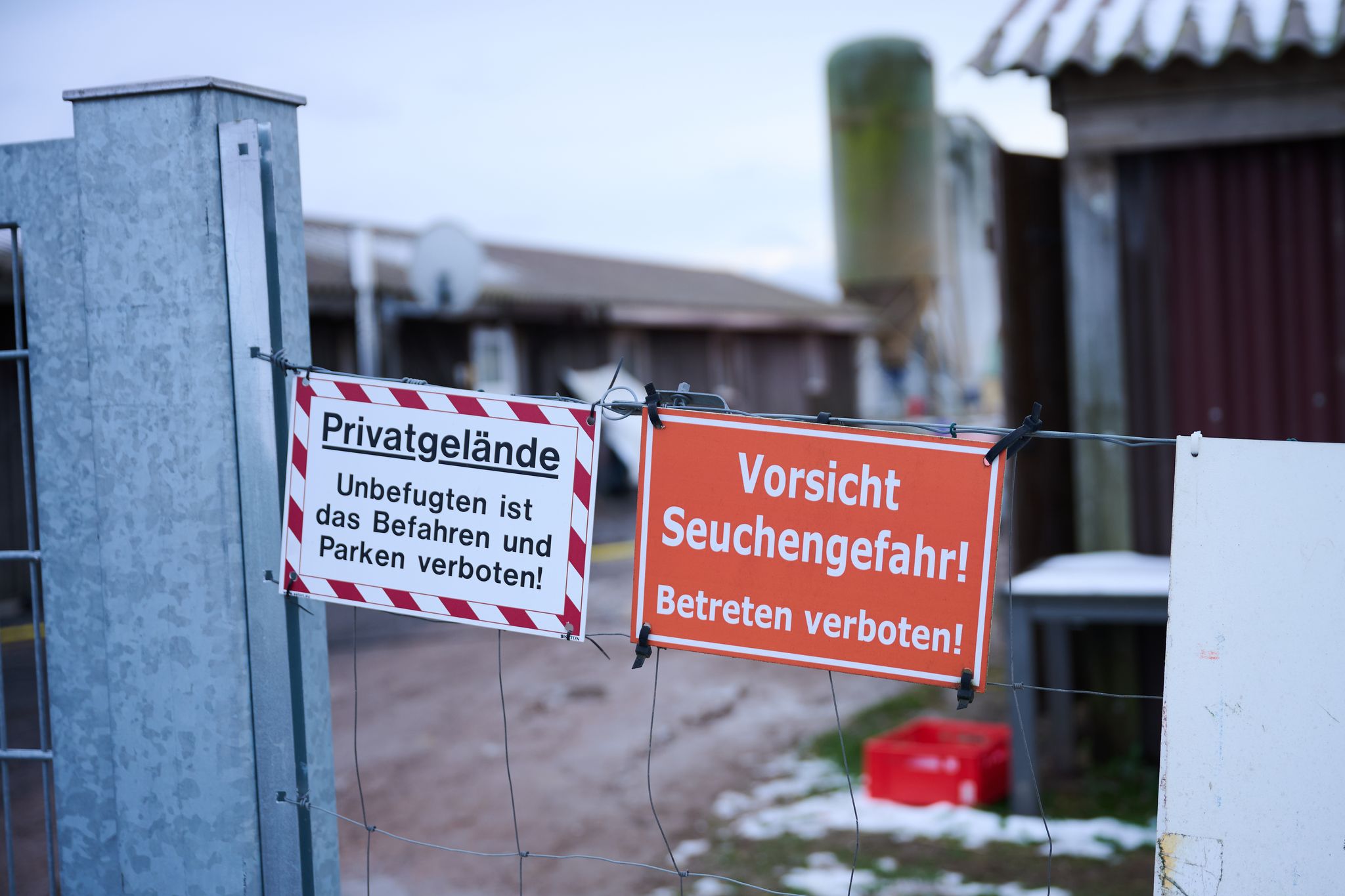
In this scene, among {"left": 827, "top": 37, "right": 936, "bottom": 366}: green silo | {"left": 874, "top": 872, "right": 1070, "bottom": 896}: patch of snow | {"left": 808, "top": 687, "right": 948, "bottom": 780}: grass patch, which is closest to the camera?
{"left": 874, "top": 872, "right": 1070, "bottom": 896}: patch of snow

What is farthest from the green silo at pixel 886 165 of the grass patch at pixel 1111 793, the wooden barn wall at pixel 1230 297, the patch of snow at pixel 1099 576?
the grass patch at pixel 1111 793

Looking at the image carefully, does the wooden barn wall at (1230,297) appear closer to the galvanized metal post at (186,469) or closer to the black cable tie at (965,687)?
the black cable tie at (965,687)

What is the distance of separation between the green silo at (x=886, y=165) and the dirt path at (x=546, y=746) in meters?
20.5

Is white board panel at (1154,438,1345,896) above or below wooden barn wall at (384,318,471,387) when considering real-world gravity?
below

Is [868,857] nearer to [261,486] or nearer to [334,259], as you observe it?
[261,486]

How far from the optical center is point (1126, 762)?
6.30 metres

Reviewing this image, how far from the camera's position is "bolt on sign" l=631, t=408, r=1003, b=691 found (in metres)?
2.43

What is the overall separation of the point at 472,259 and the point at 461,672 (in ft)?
26.9

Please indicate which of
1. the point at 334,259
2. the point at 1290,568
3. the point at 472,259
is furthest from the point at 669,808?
the point at 334,259

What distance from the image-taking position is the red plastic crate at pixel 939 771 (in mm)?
5816

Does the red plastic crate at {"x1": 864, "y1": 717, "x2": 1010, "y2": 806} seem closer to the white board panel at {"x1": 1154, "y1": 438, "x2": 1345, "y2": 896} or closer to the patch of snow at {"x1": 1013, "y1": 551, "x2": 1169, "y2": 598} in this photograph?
the patch of snow at {"x1": 1013, "y1": 551, "x2": 1169, "y2": 598}

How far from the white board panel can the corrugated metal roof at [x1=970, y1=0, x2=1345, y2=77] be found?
3768mm

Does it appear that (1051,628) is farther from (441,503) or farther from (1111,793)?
(441,503)

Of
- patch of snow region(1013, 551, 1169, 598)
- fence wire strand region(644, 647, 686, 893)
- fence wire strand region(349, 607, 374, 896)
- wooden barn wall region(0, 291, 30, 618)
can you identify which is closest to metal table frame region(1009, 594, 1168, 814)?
patch of snow region(1013, 551, 1169, 598)
